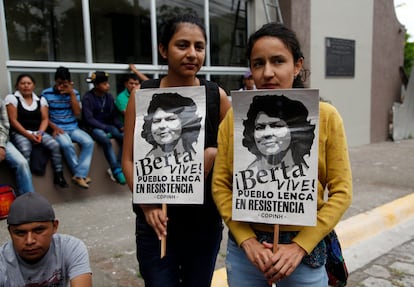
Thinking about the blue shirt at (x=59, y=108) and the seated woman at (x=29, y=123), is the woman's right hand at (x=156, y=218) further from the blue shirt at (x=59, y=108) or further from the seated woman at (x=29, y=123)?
the blue shirt at (x=59, y=108)

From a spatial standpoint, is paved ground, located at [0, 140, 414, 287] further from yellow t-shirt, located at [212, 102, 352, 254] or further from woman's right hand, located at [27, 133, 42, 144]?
yellow t-shirt, located at [212, 102, 352, 254]

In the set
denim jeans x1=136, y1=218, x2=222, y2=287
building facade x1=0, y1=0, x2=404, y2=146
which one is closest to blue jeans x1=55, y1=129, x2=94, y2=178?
building facade x1=0, y1=0, x2=404, y2=146

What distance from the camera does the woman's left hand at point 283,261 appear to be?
4.88 feet

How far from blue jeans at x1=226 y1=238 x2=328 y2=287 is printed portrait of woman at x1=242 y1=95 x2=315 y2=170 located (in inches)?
15.6

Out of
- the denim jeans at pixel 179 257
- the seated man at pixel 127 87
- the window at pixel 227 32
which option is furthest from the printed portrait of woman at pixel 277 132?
the window at pixel 227 32

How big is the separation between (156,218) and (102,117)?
13.3 feet

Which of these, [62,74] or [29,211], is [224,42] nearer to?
[62,74]

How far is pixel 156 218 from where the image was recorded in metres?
1.74

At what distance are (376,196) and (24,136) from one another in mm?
4507

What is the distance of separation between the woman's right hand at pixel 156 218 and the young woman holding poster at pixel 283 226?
25 cm

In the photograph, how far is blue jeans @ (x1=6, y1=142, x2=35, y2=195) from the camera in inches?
174

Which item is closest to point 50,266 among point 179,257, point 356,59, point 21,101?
point 179,257

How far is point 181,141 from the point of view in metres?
1.78

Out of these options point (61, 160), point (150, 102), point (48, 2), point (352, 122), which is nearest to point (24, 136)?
point (61, 160)
